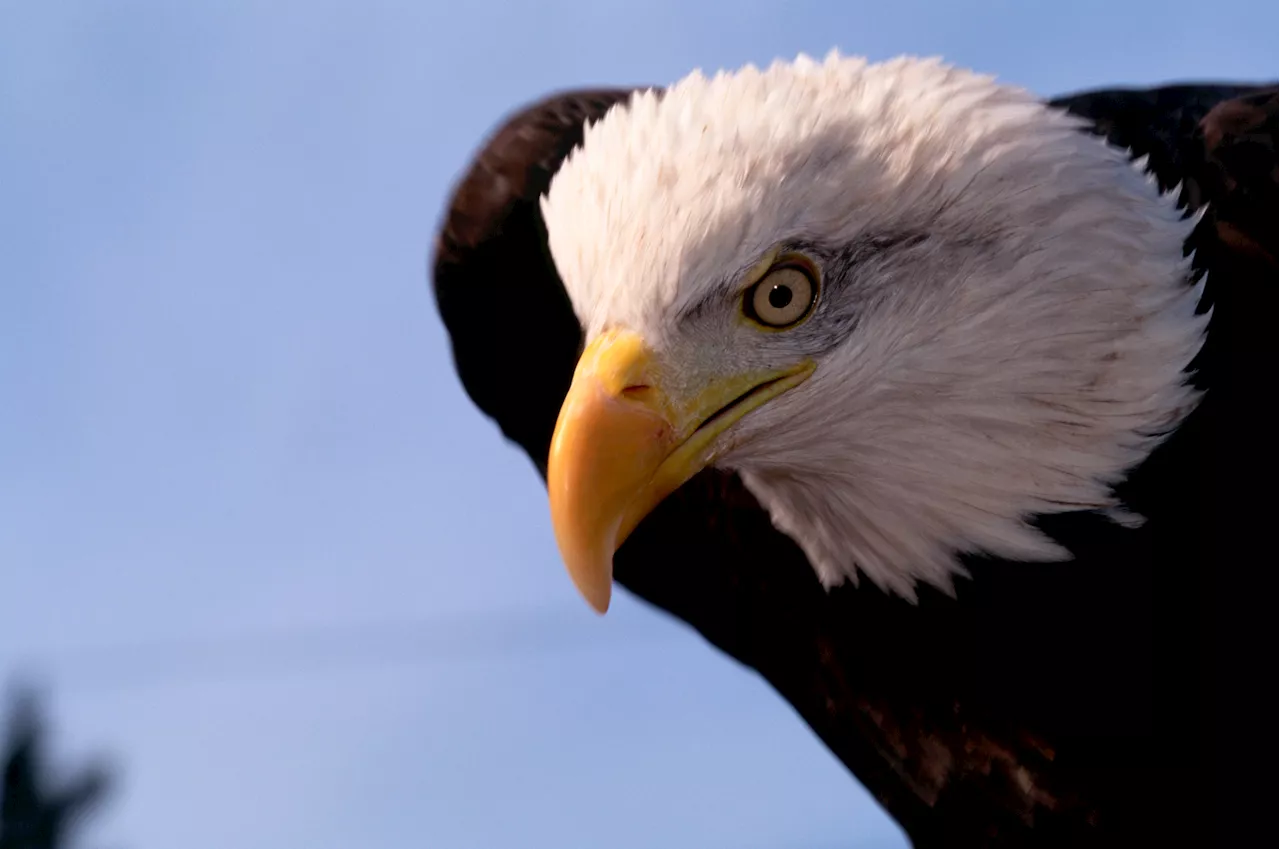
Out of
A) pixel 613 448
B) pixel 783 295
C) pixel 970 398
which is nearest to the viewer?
pixel 613 448

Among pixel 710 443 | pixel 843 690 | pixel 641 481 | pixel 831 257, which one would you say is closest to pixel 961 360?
pixel 831 257

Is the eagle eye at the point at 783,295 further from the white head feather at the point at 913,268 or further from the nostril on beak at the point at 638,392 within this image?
the nostril on beak at the point at 638,392

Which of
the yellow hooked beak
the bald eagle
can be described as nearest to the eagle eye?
the bald eagle

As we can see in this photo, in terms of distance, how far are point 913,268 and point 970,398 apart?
0.21m

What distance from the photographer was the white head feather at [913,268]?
4.87 ft

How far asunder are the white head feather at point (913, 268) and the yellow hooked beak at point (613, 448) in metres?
0.04

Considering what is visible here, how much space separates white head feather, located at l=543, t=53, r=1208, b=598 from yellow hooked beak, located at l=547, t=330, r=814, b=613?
0.04m

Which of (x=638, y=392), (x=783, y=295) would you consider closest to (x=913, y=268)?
(x=783, y=295)

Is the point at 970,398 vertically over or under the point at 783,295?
under

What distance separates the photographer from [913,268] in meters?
1.55

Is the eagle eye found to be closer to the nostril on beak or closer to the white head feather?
the white head feather

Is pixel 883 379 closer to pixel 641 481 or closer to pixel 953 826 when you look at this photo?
pixel 641 481

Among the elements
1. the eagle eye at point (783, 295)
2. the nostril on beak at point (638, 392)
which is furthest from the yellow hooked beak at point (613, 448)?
the eagle eye at point (783, 295)

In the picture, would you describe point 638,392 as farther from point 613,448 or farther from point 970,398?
point 970,398
